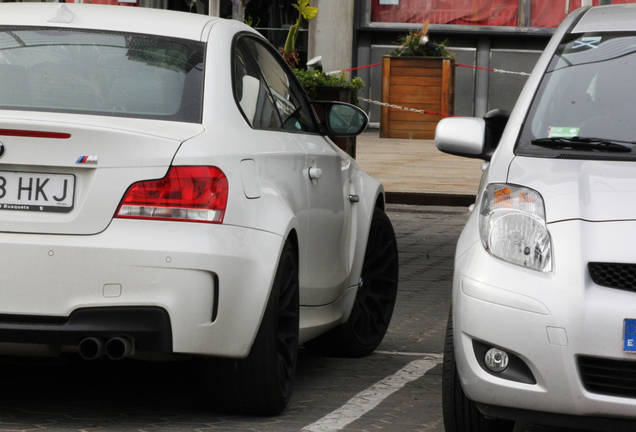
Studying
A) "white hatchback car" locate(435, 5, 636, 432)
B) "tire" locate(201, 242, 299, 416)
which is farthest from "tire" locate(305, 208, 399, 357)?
"white hatchback car" locate(435, 5, 636, 432)

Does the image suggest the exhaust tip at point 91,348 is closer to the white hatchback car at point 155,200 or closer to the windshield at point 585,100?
the white hatchback car at point 155,200

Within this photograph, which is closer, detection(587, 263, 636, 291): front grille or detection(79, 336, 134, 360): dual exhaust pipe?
detection(587, 263, 636, 291): front grille

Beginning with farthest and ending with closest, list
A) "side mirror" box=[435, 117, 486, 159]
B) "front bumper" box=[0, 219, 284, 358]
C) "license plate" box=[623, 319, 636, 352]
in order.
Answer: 1. "side mirror" box=[435, 117, 486, 159]
2. "front bumper" box=[0, 219, 284, 358]
3. "license plate" box=[623, 319, 636, 352]

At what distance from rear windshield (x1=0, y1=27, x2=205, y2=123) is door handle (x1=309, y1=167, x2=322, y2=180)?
2.45 feet

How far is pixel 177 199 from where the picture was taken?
3.96 meters

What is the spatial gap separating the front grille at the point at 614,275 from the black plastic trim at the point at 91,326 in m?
1.41

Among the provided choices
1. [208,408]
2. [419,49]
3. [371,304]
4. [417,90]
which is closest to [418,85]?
[417,90]

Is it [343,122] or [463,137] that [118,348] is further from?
[343,122]

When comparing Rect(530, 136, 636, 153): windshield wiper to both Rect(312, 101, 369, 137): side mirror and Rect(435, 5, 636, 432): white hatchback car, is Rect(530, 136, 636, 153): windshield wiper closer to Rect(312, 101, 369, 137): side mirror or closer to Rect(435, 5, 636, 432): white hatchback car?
Rect(435, 5, 636, 432): white hatchback car

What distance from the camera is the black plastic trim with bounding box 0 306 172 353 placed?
3.89 meters

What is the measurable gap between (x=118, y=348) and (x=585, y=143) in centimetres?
179

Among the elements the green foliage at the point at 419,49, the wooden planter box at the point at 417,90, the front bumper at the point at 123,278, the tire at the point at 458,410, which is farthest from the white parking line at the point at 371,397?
the green foliage at the point at 419,49

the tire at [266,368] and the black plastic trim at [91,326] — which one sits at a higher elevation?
the black plastic trim at [91,326]

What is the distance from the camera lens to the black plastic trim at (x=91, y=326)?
12.8ft
